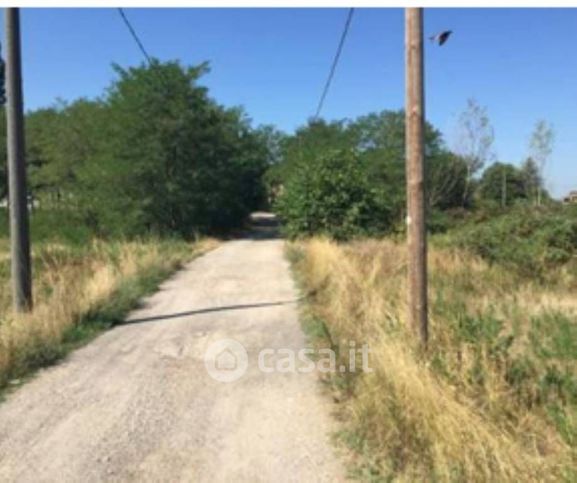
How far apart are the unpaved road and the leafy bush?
48.9 ft

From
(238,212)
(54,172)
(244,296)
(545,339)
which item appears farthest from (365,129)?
(545,339)

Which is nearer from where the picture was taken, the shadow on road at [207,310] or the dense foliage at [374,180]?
the shadow on road at [207,310]

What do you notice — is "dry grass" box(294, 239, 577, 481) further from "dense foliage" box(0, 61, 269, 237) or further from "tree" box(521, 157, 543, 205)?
"tree" box(521, 157, 543, 205)

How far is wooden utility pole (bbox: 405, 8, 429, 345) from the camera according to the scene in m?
5.96

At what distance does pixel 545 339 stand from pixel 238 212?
36.9 metres

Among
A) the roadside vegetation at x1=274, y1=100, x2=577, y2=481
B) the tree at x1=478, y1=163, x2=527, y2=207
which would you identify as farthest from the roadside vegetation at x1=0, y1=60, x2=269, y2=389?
the tree at x1=478, y1=163, x2=527, y2=207

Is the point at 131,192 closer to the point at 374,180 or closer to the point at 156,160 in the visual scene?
the point at 156,160

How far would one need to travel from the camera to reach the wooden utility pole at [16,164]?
8.83 metres

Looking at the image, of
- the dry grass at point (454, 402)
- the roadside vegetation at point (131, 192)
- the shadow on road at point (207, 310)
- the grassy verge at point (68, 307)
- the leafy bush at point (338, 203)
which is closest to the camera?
the dry grass at point (454, 402)

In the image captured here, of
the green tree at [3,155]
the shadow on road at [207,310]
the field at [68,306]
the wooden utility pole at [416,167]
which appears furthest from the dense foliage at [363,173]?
the green tree at [3,155]

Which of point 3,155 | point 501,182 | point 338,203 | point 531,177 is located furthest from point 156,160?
point 501,182

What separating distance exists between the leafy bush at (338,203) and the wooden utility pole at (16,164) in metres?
15.2

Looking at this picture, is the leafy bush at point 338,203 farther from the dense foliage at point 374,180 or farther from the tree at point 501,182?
the tree at point 501,182

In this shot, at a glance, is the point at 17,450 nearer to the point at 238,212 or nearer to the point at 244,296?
the point at 244,296
